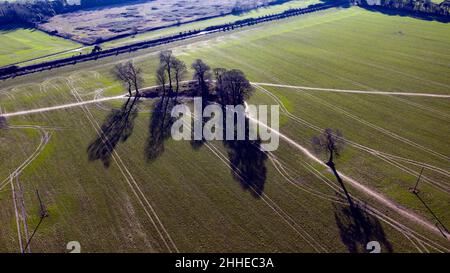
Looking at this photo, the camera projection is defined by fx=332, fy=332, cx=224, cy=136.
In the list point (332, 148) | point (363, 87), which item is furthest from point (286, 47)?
point (332, 148)

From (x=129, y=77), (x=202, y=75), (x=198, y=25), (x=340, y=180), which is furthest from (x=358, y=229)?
(x=198, y=25)

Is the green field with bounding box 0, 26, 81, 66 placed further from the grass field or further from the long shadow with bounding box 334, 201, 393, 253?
the long shadow with bounding box 334, 201, 393, 253

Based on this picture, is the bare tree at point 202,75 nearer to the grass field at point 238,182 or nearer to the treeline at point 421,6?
the grass field at point 238,182

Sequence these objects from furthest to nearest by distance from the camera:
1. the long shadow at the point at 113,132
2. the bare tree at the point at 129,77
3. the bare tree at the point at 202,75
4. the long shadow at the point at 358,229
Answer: the bare tree at the point at 129,77
the bare tree at the point at 202,75
the long shadow at the point at 113,132
the long shadow at the point at 358,229

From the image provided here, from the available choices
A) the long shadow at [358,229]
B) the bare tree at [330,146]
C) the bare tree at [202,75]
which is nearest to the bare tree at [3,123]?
the bare tree at [202,75]

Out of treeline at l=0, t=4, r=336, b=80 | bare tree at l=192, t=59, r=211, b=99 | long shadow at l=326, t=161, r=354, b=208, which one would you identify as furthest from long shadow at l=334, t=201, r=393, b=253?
treeline at l=0, t=4, r=336, b=80

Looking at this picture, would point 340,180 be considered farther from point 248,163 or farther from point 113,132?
point 113,132
